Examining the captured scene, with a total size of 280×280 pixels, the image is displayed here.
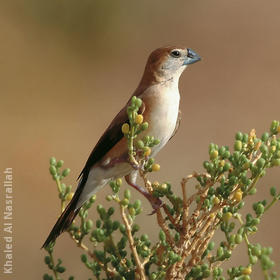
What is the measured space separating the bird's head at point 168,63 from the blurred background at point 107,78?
12.0 feet

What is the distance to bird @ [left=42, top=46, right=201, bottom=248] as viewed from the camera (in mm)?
3152

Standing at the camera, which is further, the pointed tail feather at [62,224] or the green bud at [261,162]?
the pointed tail feather at [62,224]

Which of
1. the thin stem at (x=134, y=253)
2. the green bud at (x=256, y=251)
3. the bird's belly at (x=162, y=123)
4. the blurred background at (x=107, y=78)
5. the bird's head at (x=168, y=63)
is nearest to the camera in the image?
the green bud at (x=256, y=251)

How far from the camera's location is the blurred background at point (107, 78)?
24.8 ft

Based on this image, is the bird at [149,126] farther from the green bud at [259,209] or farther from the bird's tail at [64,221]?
the green bud at [259,209]

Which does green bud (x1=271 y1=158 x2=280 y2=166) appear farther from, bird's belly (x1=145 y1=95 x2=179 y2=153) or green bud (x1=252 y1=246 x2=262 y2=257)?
bird's belly (x1=145 y1=95 x2=179 y2=153)

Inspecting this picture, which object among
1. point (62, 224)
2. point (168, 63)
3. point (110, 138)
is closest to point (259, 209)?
point (62, 224)

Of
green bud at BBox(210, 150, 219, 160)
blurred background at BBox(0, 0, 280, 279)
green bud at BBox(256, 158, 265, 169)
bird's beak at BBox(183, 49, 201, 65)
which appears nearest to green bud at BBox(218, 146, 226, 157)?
green bud at BBox(210, 150, 219, 160)

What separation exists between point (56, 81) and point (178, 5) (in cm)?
248

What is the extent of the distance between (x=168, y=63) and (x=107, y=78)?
5414 mm

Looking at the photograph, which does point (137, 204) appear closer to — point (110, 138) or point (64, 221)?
point (64, 221)

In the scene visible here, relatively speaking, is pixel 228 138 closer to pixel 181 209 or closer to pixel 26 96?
pixel 26 96

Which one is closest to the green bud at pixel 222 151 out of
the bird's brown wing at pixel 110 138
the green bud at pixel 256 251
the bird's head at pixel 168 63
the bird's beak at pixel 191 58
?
the green bud at pixel 256 251

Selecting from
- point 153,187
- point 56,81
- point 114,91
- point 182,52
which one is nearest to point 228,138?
point 114,91
